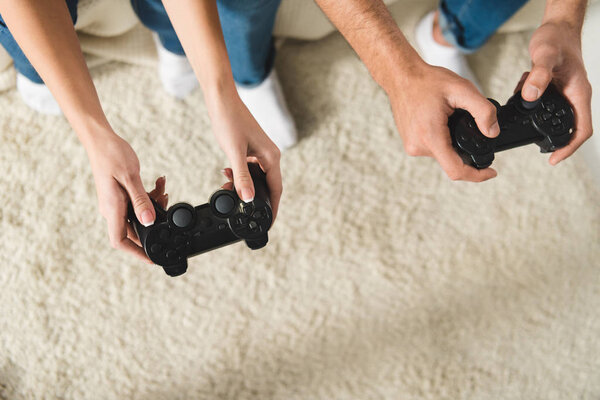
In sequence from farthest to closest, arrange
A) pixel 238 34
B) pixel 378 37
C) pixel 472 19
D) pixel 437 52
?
pixel 437 52
pixel 472 19
pixel 238 34
pixel 378 37

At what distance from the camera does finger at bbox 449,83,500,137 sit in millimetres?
581

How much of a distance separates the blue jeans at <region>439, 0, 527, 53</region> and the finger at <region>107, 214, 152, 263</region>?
77cm

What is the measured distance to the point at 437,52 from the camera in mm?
1032

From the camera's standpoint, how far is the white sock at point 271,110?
0.96 meters

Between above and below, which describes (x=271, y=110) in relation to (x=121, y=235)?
below

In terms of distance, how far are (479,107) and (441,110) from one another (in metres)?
0.05

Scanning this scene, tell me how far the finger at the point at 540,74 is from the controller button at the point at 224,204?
419 millimetres

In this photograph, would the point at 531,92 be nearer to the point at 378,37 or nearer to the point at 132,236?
the point at 378,37

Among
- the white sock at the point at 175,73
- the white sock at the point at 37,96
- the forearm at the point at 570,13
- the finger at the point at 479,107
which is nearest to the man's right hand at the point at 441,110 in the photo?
the finger at the point at 479,107

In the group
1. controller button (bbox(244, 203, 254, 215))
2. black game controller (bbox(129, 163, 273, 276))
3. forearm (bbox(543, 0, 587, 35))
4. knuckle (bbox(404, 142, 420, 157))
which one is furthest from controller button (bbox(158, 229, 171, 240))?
forearm (bbox(543, 0, 587, 35))

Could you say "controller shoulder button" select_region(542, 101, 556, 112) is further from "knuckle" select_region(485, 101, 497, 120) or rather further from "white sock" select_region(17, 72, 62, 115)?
"white sock" select_region(17, 72, 62, 115)

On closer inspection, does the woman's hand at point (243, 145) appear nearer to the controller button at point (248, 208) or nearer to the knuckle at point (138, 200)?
the controller button at point (248, 208)

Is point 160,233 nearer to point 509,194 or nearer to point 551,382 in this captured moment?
point 509,194

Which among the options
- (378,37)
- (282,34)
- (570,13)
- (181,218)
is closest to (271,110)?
(282,34)
